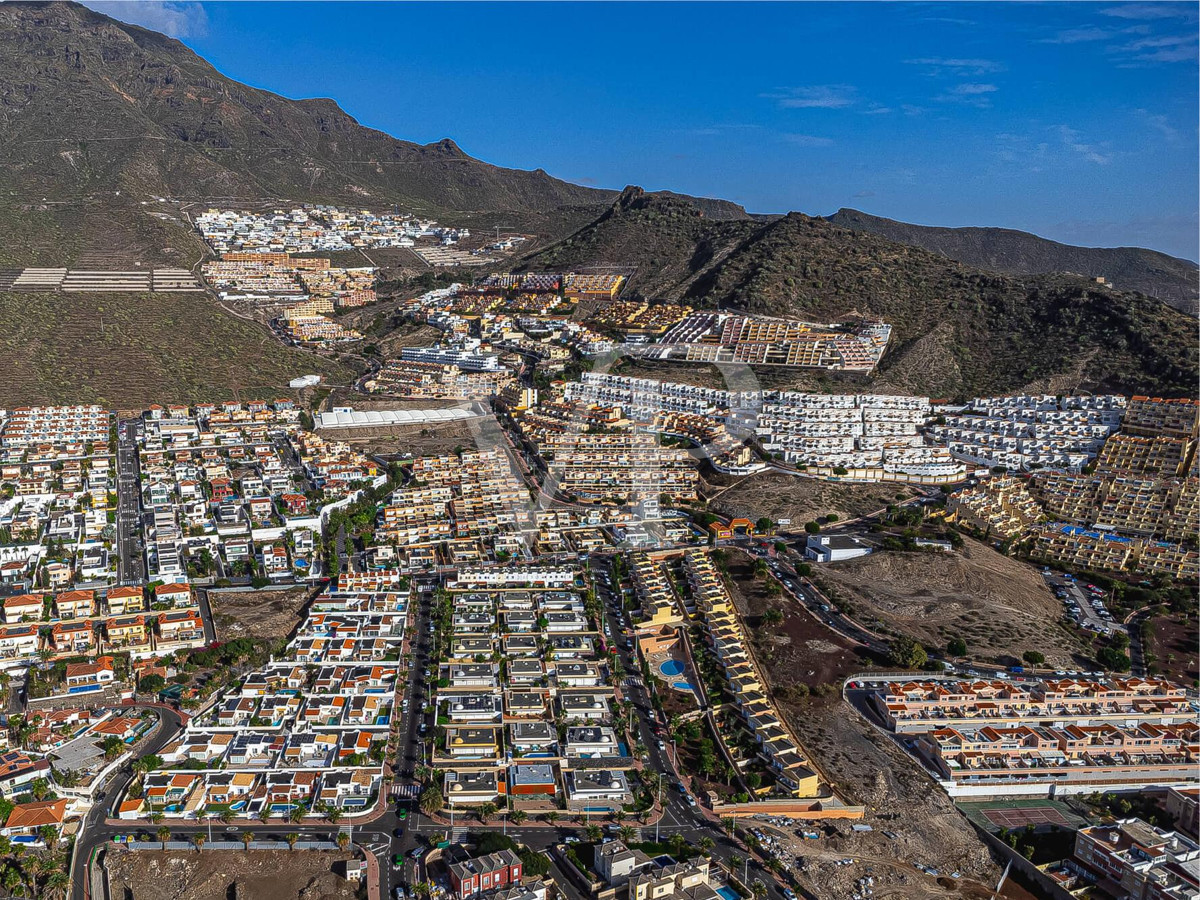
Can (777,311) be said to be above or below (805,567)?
above

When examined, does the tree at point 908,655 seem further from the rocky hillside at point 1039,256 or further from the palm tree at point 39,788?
the rocky hillside at point 1039,256

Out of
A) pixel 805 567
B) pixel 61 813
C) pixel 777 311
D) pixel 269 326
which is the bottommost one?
pixel 61 813

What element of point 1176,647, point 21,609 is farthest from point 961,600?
point 21,609

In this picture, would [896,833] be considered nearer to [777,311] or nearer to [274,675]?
[274,675]

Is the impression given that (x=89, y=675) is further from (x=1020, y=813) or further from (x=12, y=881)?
(x=1020, y=813)

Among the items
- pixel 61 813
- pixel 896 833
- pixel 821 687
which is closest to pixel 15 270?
pixel 61 813

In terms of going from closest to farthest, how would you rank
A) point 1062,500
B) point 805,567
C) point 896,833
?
point 896,833
point 805,567
point 1062,500

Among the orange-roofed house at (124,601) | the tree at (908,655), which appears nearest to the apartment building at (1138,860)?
the tree at (908,655)
